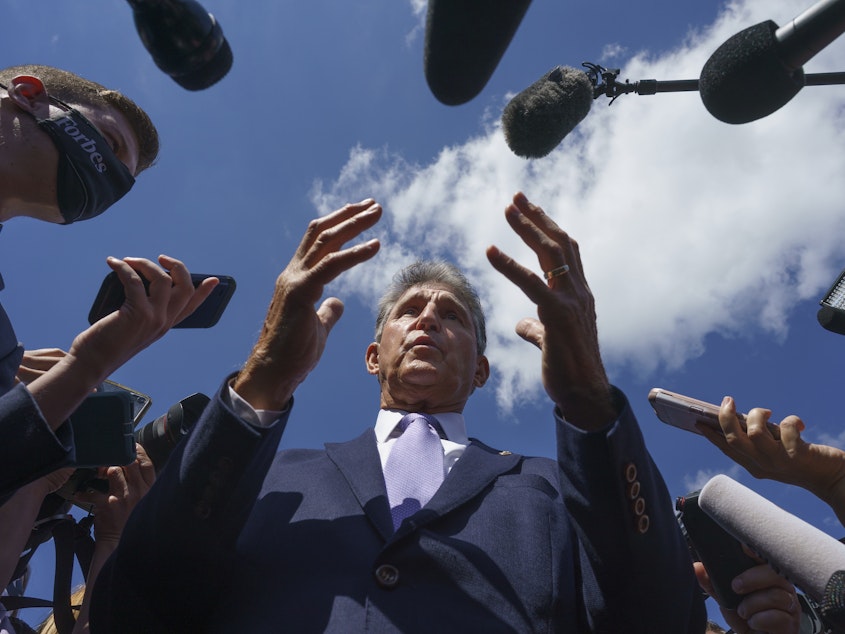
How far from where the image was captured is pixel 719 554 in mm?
2408

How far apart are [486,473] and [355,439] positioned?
23.8 inches

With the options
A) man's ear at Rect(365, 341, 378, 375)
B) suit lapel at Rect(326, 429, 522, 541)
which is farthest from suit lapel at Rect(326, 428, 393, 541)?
man's ear at Rect(365, 341, 378, 375)

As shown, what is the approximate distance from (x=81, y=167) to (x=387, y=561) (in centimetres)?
209

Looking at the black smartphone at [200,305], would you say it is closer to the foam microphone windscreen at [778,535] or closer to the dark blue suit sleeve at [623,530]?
the dark blue suit sleeve at [623,530]

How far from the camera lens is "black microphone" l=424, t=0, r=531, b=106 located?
175 centimetres

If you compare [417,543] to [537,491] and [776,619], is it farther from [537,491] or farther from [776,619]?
[776,619]

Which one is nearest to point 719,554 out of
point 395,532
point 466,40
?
point 395,532

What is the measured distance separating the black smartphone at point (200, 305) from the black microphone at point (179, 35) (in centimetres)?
102

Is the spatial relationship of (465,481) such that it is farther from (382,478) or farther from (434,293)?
(434,293)

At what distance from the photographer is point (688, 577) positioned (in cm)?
226

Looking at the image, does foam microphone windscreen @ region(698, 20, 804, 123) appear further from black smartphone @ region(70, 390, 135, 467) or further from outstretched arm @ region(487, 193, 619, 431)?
black smartphone @ region(70, 390, 135, 467)

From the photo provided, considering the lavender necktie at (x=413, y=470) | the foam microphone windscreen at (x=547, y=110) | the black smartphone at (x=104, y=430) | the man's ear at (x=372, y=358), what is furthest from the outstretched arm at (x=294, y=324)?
the man's ear at (x=372, y=358)

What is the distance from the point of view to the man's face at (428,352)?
11.2 ft

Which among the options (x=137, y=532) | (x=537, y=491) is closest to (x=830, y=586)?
(x=537, y=491)
